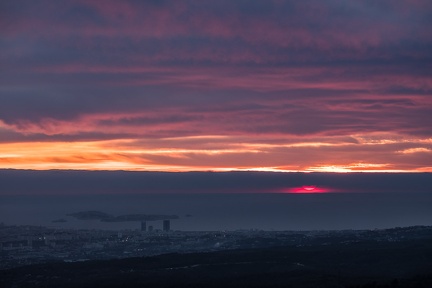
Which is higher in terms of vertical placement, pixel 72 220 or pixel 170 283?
pixel 72 220

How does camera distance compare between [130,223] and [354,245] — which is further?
[130,223]

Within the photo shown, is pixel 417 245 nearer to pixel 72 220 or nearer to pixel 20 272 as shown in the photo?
pixel 20 272

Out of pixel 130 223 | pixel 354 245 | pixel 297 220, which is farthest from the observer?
pixel 297 220

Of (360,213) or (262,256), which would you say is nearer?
(262,256)

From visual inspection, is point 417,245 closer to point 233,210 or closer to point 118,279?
point 118,279

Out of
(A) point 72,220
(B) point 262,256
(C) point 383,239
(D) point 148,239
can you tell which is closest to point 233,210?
(A) point 72,220

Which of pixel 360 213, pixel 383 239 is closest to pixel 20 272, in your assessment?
pixel 383 239

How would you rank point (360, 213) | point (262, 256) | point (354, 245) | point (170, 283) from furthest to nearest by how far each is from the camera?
point (360, 213), point (354, 245), point (262, 256), point (170, 283)

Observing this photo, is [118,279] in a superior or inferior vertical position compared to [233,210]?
inferior

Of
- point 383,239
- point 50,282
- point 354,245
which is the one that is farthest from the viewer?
point 383,239
